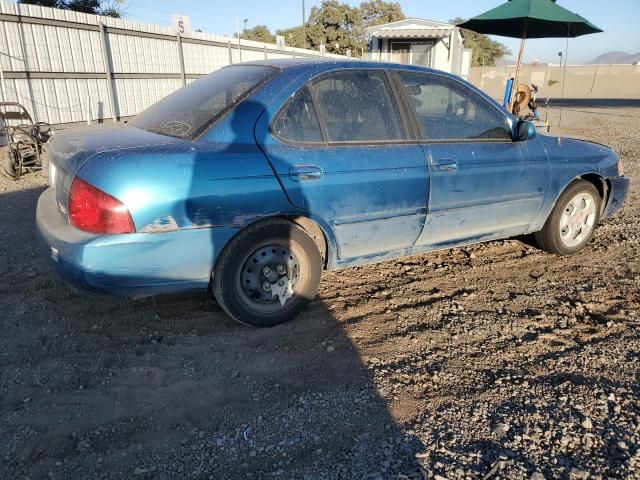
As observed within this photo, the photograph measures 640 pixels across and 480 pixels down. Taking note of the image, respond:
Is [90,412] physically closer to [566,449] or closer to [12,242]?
[566,449]

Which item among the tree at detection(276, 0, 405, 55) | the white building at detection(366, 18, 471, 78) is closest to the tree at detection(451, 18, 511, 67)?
the tree at detection(276, 0, 405, 55)

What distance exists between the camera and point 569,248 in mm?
4754

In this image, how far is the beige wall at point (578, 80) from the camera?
39.8 metres

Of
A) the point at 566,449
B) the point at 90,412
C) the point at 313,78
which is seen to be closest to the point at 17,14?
the point at 313,78

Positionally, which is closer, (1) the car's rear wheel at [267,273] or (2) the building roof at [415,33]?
A: (1) the car's rear wheel at [267,273]

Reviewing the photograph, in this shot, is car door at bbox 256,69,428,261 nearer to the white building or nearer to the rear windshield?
the rear windshield

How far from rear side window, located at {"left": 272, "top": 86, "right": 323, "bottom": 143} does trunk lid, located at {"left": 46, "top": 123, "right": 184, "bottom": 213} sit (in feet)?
2.07

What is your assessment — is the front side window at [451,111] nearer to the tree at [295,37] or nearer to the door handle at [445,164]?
the door handle at [445,164]

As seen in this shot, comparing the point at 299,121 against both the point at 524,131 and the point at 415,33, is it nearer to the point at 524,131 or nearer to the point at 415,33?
the point at 524,131

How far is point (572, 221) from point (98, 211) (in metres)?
4.09

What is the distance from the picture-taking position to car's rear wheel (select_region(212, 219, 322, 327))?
306cm

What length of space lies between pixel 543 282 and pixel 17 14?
976 centimetres

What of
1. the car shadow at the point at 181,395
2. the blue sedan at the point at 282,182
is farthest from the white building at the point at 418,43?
the car shadow at the point at 181,395

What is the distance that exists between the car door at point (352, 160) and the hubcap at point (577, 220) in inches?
71.6
